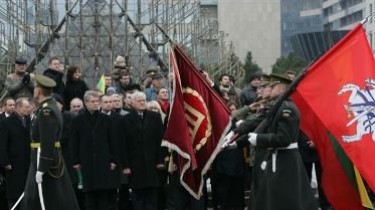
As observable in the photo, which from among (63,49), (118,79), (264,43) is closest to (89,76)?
(63,49)

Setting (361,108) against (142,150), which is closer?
(361,108)

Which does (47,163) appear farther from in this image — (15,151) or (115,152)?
(15,151)

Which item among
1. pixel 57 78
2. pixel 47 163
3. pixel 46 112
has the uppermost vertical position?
pixel 57 78

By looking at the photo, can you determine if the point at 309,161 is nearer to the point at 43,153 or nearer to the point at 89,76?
the point at 43,153

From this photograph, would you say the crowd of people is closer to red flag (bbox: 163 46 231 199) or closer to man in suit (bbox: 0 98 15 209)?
man in suit (bbox: 0 98 15 209)

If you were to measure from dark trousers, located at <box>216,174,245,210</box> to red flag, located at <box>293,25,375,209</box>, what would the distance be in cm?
263

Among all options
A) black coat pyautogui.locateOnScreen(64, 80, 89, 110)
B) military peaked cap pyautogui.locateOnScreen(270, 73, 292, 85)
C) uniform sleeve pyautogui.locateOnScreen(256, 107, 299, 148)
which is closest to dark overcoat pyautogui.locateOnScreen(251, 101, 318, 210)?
uniform sleeve pyautogui.locateOnScreen(256, 107, 299, 148)

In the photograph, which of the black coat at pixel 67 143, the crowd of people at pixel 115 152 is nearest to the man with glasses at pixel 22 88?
the crowd of people at pixel 115 152

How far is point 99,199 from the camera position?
11969 millimetres

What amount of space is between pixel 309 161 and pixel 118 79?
3.12 meters

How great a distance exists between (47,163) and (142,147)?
275 centimetres

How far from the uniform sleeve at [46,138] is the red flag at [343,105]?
8.71 ft

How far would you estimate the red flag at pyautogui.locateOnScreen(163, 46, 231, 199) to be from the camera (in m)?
11.7

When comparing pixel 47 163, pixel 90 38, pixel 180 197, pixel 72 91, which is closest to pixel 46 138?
pixel 47 163
